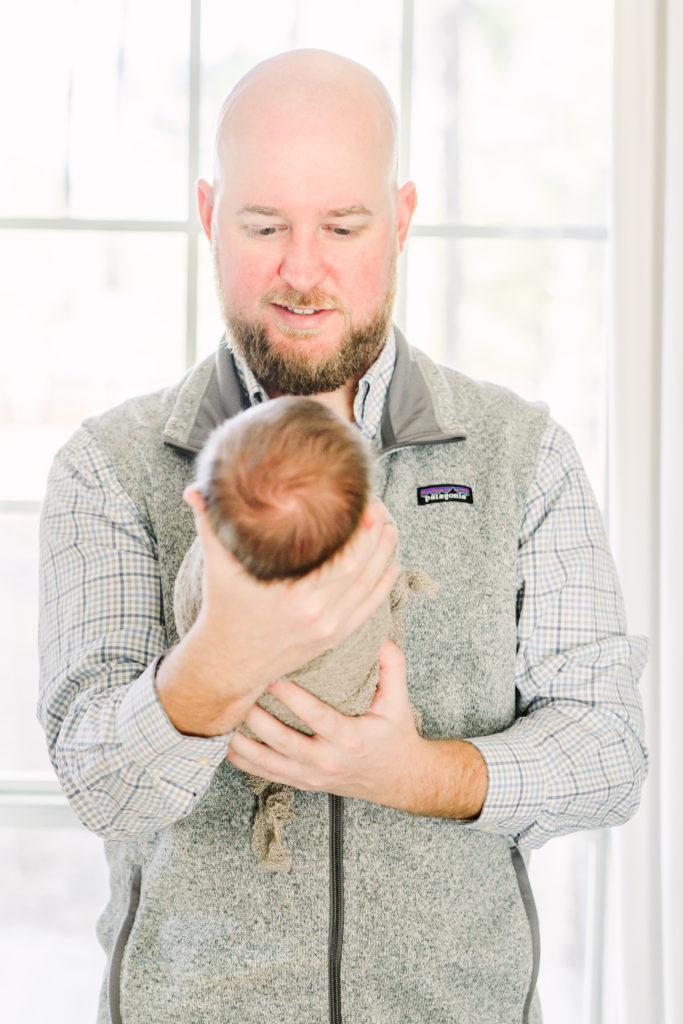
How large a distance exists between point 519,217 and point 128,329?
919 millimetres

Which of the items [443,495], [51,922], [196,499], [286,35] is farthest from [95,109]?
[51,922]

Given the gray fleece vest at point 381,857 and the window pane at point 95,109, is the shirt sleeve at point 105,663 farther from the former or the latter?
the window pane at point 95,109

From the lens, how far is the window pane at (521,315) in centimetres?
208

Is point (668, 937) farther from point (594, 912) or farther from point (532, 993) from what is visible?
point (532, 993)

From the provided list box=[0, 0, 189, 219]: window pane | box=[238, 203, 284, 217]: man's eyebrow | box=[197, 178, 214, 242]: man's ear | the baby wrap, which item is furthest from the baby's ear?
box=[0, 0, 189, 219]: window pane

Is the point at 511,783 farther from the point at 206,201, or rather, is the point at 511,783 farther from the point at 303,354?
the point at 206,201

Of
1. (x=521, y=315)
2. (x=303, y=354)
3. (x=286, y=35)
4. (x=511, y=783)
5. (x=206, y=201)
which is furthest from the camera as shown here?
(x=521, y=315)

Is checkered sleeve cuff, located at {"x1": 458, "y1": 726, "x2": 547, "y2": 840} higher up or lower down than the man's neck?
lower down

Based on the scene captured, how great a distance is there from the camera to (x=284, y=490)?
2.80 feet

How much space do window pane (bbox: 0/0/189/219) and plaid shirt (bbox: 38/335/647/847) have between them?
95 cm

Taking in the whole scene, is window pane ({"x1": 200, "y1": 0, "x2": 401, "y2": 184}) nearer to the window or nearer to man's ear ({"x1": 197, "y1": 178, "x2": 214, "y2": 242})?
the window

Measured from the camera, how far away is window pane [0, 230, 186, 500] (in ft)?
6.84

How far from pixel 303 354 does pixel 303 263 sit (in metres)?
0.12

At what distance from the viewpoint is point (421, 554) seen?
49.3 inches
